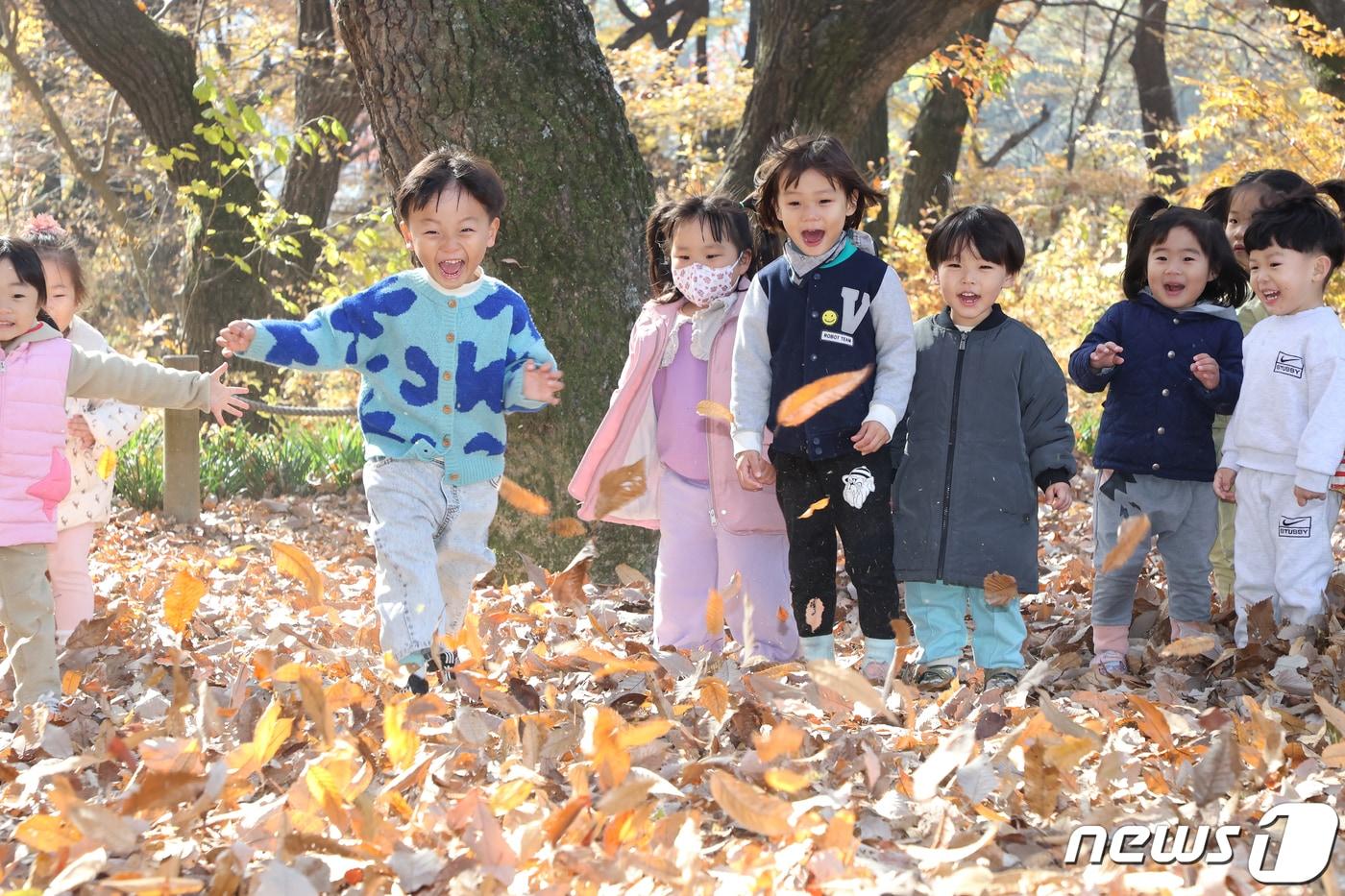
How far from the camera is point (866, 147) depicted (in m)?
11.3

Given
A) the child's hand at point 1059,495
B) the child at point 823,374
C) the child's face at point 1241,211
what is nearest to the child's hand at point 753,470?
the child at point 823,374

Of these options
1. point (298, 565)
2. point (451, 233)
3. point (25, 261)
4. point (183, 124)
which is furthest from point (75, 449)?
point (183, 124)

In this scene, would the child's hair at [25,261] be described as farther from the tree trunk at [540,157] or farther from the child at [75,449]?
the tree trunk at [540,157]

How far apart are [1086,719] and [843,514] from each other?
1.01 meters

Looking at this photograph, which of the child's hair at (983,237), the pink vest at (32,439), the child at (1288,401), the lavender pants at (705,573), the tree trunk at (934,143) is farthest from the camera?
the tree trunk at (934,143)

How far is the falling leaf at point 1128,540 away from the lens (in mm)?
3932

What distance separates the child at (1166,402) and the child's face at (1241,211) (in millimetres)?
488

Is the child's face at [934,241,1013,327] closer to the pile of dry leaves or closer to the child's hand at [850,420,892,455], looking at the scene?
the child's hand at [850,420,892,455]

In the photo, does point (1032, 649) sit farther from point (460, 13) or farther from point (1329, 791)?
point (460, 13)

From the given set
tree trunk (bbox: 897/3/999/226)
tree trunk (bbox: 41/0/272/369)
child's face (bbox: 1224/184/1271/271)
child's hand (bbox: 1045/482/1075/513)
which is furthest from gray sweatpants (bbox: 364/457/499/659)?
tree trunk (bbox: 897/3/999/226)

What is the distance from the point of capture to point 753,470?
3994 mm

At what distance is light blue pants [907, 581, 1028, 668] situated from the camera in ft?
13.5

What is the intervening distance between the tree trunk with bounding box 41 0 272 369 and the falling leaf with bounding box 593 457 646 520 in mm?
6687

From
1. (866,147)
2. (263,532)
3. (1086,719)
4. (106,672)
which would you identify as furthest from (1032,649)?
(866,147)
